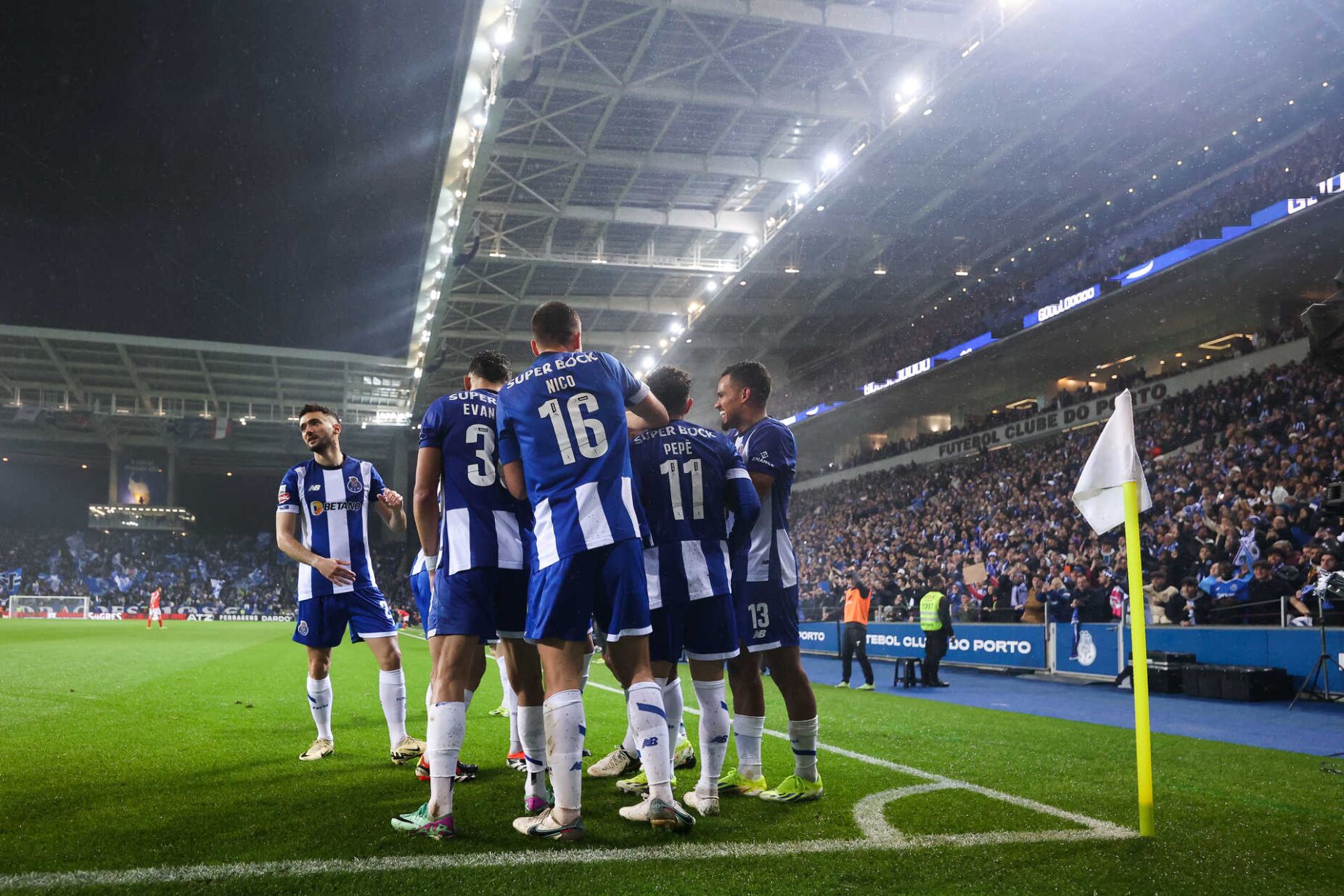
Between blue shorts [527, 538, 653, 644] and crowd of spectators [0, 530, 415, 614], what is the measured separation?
42497 mm

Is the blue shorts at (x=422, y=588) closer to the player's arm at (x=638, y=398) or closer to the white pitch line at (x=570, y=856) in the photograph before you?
the player's arm at (x=638, y=398)

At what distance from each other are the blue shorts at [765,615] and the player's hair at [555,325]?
1.54 m

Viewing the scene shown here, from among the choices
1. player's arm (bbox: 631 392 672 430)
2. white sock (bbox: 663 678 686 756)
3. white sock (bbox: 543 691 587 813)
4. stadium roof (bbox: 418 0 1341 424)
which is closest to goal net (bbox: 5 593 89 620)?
stadium roof (bbox: 418 0 1341 424)

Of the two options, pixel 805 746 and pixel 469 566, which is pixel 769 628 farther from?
pixel 469 566

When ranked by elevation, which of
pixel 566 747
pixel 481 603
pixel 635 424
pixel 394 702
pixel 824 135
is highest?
pixel 824 135

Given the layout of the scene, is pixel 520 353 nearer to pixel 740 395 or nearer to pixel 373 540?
A: pixel 373 540

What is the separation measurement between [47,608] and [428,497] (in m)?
45.7

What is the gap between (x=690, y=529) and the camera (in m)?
4.41

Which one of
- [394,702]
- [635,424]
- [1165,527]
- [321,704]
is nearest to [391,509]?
[394,702]

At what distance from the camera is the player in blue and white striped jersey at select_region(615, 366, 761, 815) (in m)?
4.33

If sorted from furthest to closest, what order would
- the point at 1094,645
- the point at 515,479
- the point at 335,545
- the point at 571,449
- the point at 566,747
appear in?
1. the point at 1094,645
2. the point at 335,545
3. the point at 515,479
4. the point at 571,449
5. the point at 566,747

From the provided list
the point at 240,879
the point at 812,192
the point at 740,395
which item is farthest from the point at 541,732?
the point at 812,192

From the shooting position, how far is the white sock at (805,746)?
462cm

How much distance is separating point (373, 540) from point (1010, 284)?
39.9 m
